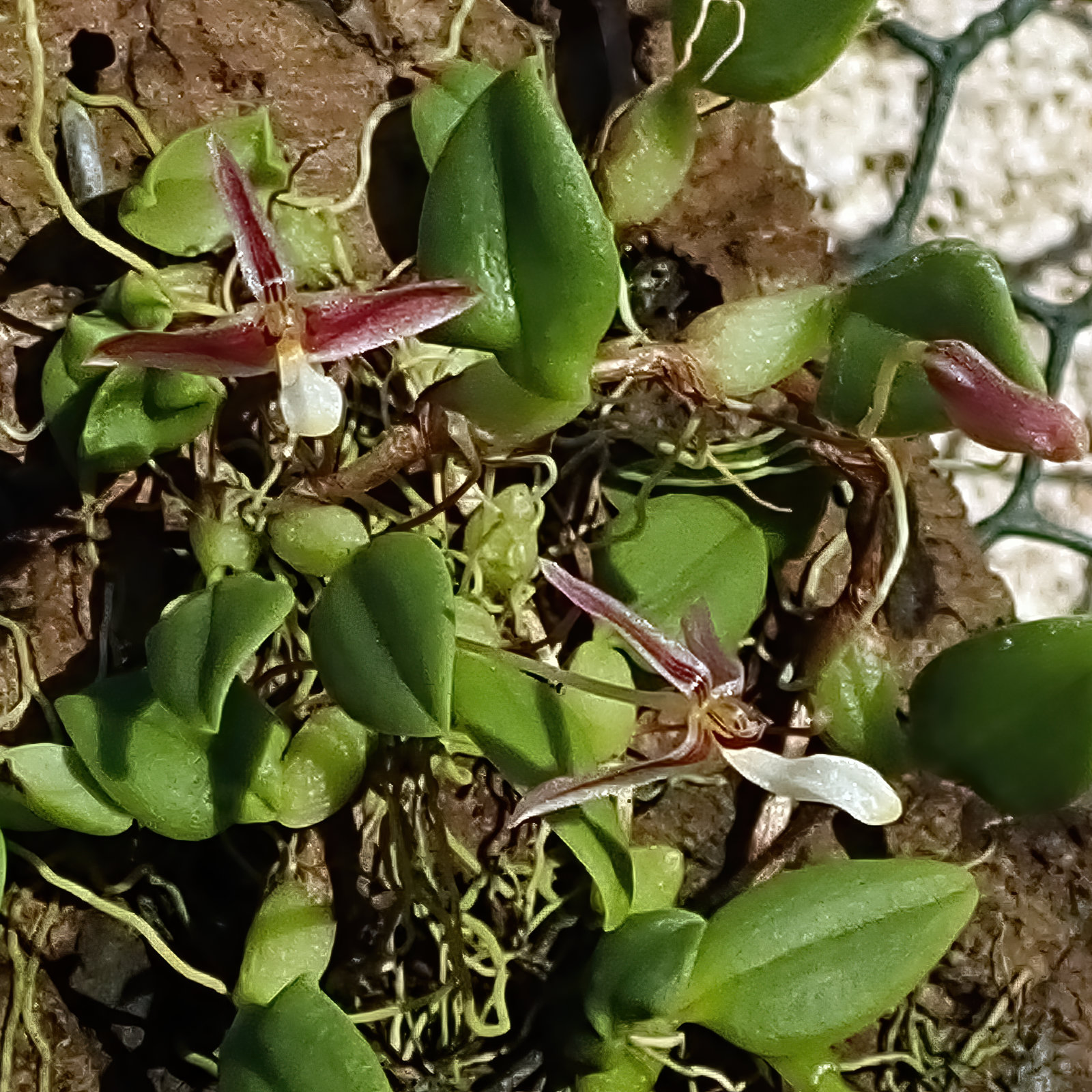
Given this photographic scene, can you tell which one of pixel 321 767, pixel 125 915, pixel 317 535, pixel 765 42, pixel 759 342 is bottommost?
pixel 125 915

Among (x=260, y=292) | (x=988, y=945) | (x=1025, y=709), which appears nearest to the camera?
(x=260, y=292)

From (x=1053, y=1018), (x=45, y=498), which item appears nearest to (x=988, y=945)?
(x=1053, y=1018)

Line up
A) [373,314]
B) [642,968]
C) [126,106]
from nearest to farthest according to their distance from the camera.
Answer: [373,314]
[642,968]
[126,106]

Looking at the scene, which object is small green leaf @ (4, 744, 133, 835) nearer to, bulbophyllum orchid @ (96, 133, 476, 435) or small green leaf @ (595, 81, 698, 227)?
bulbophyllum orchid @ (96, 133, 476, 435)

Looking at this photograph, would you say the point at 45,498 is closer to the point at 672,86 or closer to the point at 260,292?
the point at 260,292

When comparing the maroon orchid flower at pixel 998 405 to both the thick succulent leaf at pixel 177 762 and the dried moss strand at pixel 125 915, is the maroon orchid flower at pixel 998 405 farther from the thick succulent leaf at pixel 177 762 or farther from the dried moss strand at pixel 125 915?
the dried moss strand at pixel 125 915

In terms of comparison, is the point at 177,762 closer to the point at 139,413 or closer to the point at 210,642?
the point at 210,642

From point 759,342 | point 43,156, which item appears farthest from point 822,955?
point 43,156
